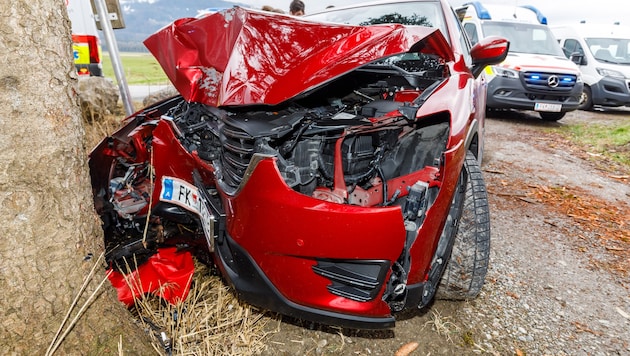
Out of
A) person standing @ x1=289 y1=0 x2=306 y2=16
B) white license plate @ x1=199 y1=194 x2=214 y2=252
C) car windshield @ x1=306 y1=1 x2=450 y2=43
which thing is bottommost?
white license plate @ x1=199 y1=194 x2=214 y2=252

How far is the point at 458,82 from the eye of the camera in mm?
1893

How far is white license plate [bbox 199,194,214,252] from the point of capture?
1.58 metres

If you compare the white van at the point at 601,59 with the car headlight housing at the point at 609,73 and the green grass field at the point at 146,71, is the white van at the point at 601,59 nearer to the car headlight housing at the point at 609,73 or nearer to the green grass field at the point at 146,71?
the car headlight housing at the point at 609,73

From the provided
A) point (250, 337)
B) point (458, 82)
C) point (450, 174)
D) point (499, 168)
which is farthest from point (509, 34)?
point (250, 337)

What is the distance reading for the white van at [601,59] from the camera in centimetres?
928

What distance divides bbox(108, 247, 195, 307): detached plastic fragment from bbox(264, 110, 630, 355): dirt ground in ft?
1.85

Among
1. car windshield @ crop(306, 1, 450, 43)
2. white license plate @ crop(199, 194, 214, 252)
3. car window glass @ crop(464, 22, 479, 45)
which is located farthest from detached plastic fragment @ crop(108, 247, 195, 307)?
car window glass @ crop(464, 22, 479, 45)

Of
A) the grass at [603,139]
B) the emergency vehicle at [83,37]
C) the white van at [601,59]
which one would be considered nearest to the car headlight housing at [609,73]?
the white van at [601,59]

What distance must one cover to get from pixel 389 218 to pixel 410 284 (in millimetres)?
331

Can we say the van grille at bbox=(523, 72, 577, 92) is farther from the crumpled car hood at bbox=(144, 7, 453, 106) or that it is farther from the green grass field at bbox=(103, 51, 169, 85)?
the green grass field at bbox=(103, 51, 169, 85)

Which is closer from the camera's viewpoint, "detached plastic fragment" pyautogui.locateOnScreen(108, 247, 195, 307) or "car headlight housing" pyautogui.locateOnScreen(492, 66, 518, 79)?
"detached plastic fragment" pyautogui.locateOnScreen(108, 247, 195, 307)

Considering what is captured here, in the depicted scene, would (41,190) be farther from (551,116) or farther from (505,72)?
(551,116)

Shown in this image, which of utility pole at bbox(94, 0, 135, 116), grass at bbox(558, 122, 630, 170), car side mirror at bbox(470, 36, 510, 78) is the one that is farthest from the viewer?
grass at bbox(558, 122, 630, 170)

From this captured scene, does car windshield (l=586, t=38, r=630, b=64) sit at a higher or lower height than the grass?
higher
